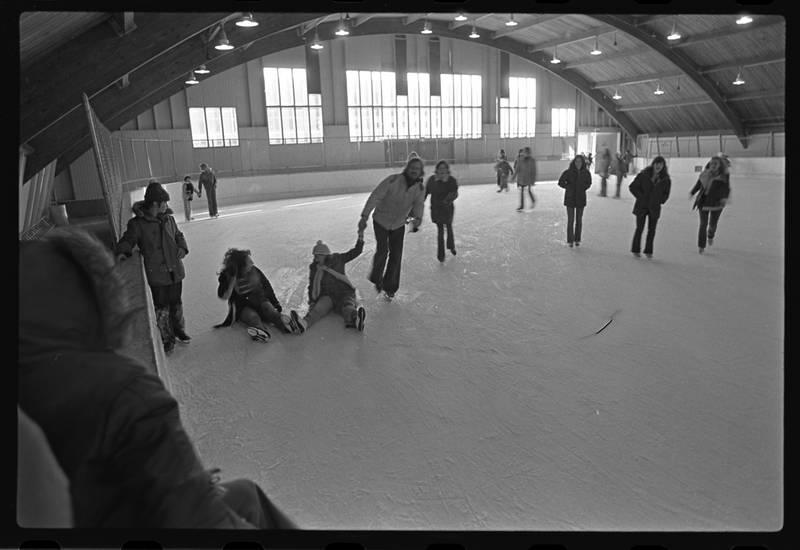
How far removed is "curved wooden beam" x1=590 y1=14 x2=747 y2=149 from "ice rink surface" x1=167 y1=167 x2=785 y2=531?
15963 mm

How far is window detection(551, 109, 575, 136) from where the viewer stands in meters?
28.5

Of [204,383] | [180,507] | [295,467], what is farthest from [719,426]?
[204,383]

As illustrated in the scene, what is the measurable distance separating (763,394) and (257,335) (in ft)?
11.3

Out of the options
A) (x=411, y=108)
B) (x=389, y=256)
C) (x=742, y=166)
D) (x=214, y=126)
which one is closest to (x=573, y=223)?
(x=389, y=256)

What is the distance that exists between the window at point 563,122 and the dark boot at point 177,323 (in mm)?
27431

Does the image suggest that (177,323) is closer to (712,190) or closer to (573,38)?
(712,190)

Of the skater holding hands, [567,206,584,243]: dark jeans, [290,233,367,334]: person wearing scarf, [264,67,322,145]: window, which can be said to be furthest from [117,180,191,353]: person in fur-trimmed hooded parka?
[264,67,322,145]: window

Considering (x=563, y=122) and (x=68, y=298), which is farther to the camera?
(x=563, y=122)

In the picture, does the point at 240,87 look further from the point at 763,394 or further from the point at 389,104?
the point at 763,394

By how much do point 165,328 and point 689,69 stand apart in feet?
74.8

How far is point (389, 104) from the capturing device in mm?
24266

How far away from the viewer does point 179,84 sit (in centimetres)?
1617

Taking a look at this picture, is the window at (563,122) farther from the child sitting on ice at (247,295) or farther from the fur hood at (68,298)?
the fur hood at (68,298)

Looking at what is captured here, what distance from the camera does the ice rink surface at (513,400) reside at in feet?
7.30
